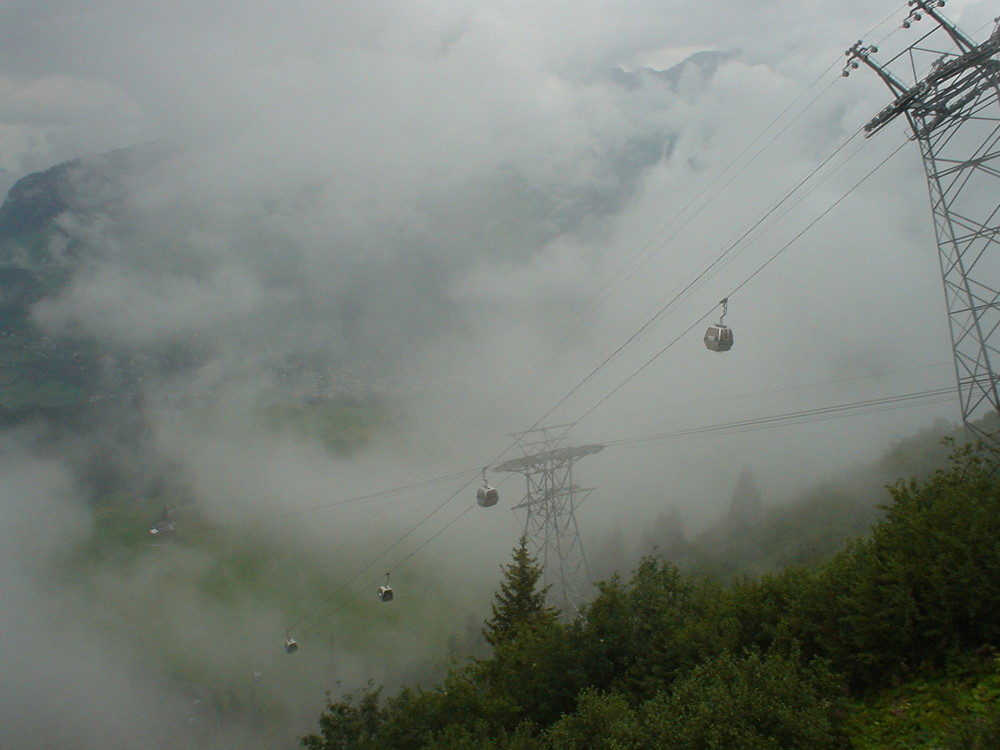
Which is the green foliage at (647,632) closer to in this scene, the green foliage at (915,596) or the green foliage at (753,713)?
the green foliage at (915,596)

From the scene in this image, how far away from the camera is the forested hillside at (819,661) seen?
1433 centimetres

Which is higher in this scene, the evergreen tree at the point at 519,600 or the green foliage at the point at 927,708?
the evergreen tree at the point at 519,600

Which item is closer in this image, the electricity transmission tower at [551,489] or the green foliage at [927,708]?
the green foliage at [927,708]

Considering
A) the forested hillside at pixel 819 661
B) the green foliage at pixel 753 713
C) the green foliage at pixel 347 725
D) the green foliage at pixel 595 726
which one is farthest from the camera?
the green foliage at pixel 347 725

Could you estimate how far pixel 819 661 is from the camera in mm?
17641

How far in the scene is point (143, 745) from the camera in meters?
176

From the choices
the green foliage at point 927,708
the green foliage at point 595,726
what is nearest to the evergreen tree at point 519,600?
the green foliage at point 595,726

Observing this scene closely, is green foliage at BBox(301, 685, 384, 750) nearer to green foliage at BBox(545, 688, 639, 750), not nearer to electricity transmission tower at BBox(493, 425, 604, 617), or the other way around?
electricity transmission tower at BBox(493, 425, 604, 617)

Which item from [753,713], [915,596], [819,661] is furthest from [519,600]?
[753,713]

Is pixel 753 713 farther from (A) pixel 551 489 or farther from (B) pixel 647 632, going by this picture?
(A) pixel 551 489

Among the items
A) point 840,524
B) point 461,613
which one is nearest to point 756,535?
point 840,524

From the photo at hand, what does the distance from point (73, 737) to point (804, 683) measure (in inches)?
9271

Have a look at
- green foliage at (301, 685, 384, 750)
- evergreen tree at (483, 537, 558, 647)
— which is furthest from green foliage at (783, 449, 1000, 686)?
evergreen tree at (483, 537, 558, 647)

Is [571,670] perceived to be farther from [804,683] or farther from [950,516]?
[950,516]
